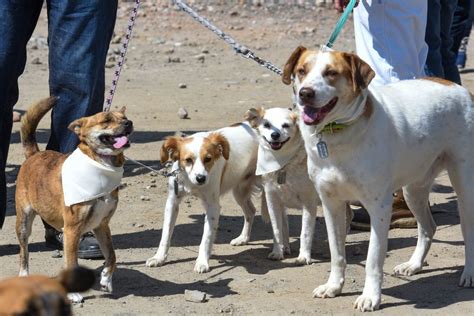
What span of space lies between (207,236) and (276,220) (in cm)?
50

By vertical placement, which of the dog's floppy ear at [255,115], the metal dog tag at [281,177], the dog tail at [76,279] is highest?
the dog tail at [76,279]

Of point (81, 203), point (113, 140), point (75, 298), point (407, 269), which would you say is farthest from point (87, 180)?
point (407, 269)

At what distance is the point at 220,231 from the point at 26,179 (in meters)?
1.82

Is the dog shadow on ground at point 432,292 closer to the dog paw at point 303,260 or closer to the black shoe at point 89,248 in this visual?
the dog paw at point 303,260

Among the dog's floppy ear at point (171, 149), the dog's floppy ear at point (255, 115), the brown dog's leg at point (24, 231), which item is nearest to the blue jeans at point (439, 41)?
the dog's floppy ear at point (255, 115)

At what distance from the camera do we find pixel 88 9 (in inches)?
285

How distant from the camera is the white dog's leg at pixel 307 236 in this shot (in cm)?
725

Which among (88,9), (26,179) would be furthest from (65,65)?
(26,179)

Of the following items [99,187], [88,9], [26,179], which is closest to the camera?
[99,187]

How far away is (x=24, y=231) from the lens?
6.76 metres

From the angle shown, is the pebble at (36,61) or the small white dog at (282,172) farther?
the pebble at (36,61)

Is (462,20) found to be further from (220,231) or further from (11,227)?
(11,227)

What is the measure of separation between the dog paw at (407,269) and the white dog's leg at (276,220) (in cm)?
82

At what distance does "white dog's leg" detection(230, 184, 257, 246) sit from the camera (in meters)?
7.82
